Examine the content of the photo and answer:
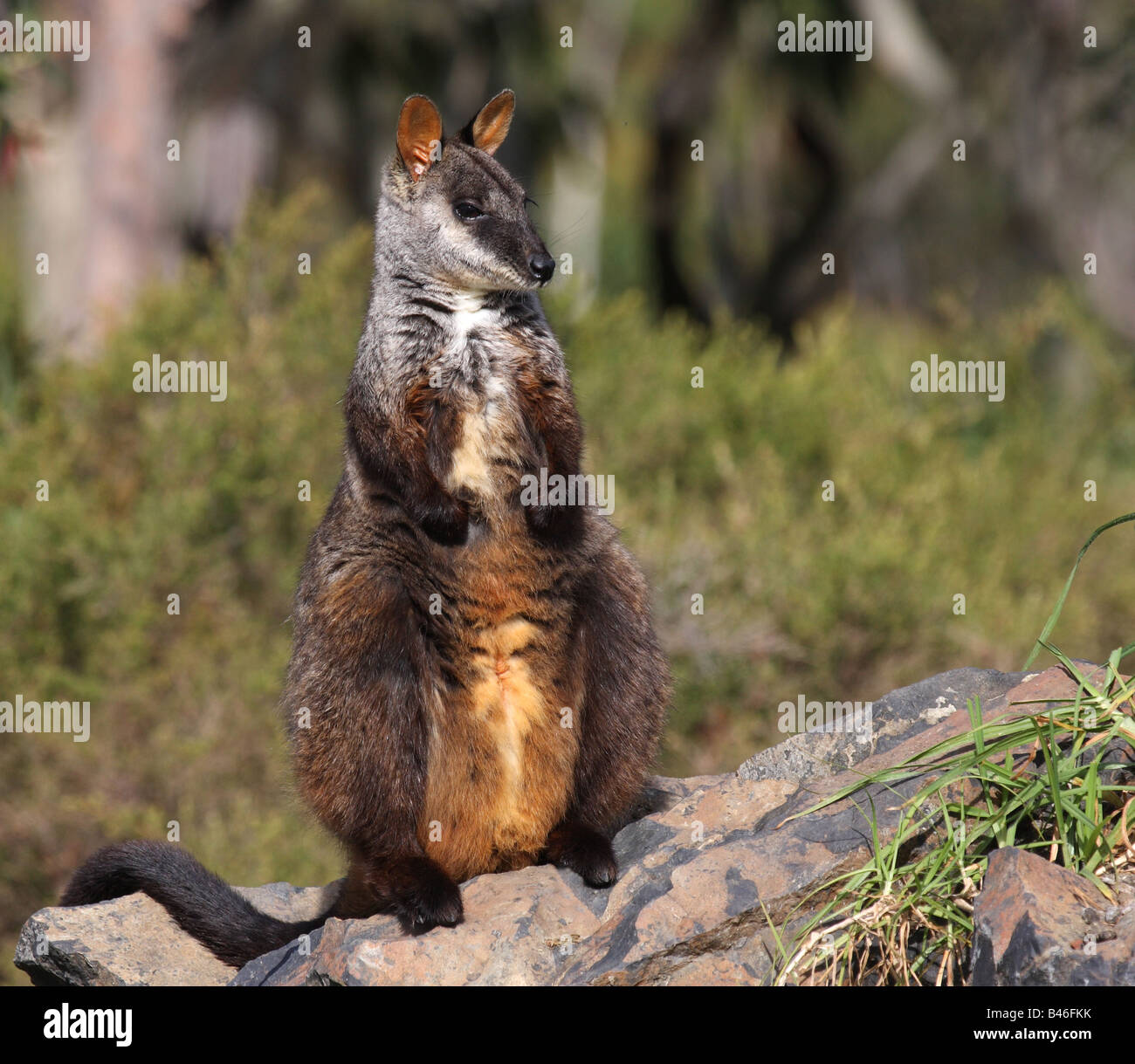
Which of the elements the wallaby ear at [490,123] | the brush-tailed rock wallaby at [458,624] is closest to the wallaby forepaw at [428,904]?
the brush-tailed rock wallaby at [458,624]

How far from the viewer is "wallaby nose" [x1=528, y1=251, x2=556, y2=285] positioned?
197 inches

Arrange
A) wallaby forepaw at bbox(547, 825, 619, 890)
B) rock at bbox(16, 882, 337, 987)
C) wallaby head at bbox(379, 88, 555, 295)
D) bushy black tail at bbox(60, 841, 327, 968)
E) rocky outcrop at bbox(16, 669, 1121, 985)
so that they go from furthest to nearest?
bushy black tail at bbox(60, 841, 327, 968)
wallaby head at bbox(379, 88, 555, 295)
rock at bbox(16, 882, 337, 987)
wallaby forepaw at bbox(547, 825, 619, 890)
rocky outcrop at bbox(16, 669, 1121, 985)

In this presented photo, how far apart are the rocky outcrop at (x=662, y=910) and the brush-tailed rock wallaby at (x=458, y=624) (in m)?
0.13

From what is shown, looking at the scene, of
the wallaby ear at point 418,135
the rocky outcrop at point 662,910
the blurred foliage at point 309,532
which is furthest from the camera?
the blurred foliage at point 309,532

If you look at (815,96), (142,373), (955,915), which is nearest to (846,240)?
(815,96)

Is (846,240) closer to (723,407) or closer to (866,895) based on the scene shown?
(723,407)

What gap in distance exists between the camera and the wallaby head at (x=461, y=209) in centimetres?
504

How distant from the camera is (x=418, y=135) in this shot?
534cm

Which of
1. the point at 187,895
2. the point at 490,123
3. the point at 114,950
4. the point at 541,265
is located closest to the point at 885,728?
the point at 541,265

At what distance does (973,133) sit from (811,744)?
1976 cm

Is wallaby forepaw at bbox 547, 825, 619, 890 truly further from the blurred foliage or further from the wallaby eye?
the blurred foliage

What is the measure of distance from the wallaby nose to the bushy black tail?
8.10ft

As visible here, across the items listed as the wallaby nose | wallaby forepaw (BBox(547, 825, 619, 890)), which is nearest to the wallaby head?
the wallaby nose

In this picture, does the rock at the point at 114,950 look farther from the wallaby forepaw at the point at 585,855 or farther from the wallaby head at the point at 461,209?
the wallaby head at the point at 461,209
